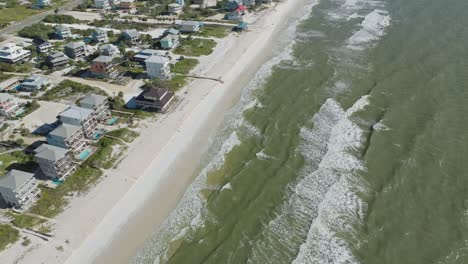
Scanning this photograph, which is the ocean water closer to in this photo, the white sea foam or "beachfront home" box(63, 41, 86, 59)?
the white sea foam

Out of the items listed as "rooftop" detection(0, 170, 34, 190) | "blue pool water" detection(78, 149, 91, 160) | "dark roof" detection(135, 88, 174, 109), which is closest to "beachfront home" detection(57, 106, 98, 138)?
"blue pool water" detection(78, 149, 91, 160)

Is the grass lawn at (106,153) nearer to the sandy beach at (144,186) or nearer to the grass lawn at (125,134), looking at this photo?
the grass lawn at (125,134)

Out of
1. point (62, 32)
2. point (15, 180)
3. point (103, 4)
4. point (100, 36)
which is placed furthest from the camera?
point (103, 4)

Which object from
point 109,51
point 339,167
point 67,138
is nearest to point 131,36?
point 109,51

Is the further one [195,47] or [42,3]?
[42,3]

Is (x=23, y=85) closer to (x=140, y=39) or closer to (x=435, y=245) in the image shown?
(x=140, y=39)

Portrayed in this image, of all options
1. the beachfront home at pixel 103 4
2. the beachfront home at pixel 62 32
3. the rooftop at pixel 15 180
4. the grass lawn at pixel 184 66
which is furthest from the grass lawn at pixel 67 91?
the beachfront home at pixel 103 4

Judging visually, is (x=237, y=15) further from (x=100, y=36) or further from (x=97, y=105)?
(x=97, y=105)
